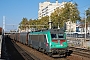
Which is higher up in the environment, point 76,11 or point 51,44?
point 76,11

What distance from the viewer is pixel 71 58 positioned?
20906mm

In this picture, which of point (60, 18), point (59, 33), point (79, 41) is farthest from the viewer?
point (60, 18)

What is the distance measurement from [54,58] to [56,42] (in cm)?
164

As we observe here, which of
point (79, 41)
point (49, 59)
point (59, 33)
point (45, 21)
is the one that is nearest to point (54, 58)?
point (49, 59)

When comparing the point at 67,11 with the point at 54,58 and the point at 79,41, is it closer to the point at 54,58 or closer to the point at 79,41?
the point at 79,41

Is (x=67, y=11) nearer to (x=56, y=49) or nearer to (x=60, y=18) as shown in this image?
(x=60, y=18)

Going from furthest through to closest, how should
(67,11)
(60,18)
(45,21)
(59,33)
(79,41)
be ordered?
(45,21), (60,18), (67,11), (79,41), (59,33)

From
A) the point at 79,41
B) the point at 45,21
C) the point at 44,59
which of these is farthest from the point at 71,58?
the point at 45,21

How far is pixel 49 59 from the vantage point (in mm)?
20625

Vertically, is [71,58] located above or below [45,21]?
below

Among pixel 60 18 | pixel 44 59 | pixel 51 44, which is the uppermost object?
pixel 60 18

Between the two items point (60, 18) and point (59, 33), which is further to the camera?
point (60, 18)

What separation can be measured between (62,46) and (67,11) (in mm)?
37160

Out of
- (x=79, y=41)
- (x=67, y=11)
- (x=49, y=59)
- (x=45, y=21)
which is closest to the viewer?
(x=49, y=59)
